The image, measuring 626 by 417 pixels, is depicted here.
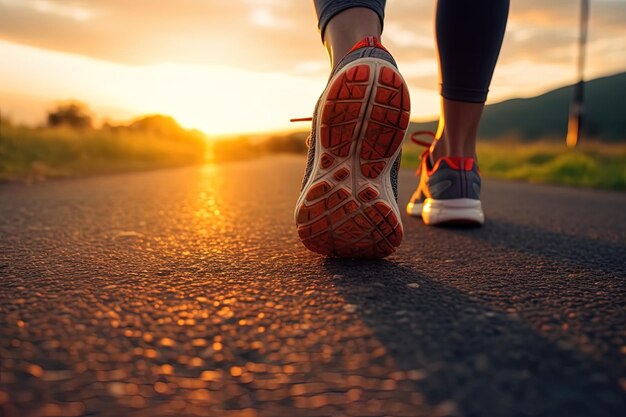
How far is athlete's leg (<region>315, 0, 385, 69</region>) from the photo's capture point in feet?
4.63

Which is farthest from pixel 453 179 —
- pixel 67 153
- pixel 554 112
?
pixel 554 112

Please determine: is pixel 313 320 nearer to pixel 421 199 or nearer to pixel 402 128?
pixel 402 128

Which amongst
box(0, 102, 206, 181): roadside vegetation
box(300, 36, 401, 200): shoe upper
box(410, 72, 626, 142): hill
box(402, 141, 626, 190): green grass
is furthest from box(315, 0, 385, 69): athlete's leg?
box(410, 72, 626, 142): hill

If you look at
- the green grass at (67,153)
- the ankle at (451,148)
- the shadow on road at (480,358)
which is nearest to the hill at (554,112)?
the green grass at (67,153)

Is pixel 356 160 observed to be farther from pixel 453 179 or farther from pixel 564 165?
pixel 564 165

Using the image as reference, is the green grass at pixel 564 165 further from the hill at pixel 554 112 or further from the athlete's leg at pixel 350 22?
the hill at pixel 554 112

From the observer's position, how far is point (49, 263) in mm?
1309

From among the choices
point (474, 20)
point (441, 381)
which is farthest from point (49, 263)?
point (474, 20)

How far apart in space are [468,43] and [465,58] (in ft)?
0.17

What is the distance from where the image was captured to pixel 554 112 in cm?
5547

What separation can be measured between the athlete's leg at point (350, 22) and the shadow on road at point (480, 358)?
693 mm

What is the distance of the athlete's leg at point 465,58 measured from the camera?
1.85 m

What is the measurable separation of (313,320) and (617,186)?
5.51 m

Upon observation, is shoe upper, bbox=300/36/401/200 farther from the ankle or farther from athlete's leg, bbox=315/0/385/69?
the ankle
